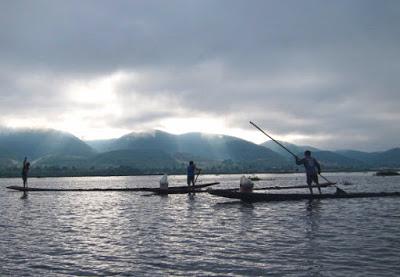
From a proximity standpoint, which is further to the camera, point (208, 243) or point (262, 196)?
point (262, 196)

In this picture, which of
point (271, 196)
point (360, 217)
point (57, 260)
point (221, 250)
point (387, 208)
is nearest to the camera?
point (57, 260)

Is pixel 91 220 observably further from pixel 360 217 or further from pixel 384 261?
pixel 384 261

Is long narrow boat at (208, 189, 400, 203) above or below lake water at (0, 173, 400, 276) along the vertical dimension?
above

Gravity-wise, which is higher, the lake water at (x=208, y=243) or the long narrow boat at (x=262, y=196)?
the long narrow boat at (x=262, y=196)

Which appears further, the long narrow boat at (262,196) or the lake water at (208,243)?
the long narrow boat at (262,196)

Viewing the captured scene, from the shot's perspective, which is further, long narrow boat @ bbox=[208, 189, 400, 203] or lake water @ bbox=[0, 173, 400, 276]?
long narrow boat @ bbox=[208, 189, 400, 203]

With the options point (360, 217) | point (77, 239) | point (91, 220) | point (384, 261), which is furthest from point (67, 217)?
point (384, 261)

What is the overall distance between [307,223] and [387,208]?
1000cm

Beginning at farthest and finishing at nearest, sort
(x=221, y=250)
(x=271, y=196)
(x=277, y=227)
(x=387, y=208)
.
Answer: (x=271, y=196) → (x=387, y=208) → (x=277, y=227) → (x=221, y=250)

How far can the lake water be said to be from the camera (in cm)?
1241

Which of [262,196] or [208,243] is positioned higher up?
[262,196]

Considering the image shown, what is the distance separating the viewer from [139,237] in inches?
710

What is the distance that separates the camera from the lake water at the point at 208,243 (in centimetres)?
1241

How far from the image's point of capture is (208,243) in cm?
1630
